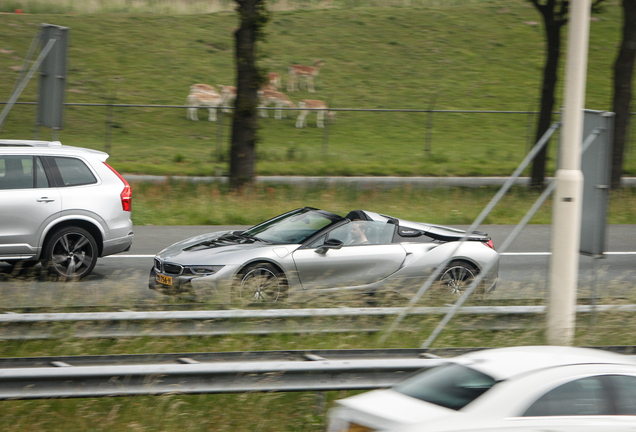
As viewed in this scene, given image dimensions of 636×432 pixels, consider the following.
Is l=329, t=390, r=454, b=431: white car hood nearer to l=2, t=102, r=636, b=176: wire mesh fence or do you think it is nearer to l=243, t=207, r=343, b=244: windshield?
l=243, t=207, r=343, b=244: windshield

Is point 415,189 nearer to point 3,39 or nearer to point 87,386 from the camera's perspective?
point 87,386

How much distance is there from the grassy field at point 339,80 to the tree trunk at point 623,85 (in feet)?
16.6

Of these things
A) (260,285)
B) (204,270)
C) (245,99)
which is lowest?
(260,285)

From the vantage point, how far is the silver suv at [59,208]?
9789mm

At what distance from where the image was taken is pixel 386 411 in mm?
3938

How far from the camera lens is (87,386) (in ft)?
16.1

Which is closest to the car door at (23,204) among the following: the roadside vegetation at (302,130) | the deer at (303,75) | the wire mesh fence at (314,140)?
the roadside vegetation at (302,130)

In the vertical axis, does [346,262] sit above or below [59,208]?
below

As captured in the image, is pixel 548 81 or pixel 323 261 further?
pixel 548 81

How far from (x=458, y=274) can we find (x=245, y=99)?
9466mm

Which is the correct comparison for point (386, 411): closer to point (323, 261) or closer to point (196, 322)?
point (196, 322)

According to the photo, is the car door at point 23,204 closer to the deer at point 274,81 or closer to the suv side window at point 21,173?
the suv side window at point 21,173

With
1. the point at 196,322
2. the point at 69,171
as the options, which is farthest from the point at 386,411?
the point at 69,171

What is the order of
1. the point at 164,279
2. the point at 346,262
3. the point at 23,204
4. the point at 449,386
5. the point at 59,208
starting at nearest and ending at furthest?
1. the point at 449,386
2. the point at 164,279
3. the point at 346,262
4. the point at 23,204
5. the point at 59,208
